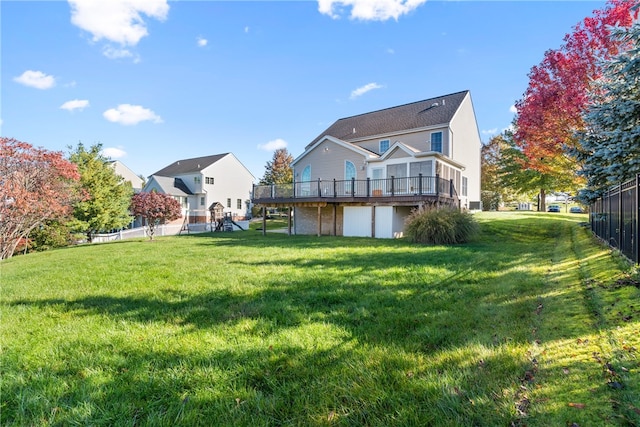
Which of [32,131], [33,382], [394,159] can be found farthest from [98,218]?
[33,382]

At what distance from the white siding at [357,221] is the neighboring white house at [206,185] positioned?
19700 millimetres

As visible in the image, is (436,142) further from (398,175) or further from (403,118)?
(398,175)

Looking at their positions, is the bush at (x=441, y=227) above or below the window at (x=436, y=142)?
below

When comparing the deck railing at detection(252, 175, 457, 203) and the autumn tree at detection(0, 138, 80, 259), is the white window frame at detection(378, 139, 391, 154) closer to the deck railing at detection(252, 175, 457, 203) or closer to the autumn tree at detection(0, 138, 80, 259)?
the deck railing at detection(252, 175, 457, 203)

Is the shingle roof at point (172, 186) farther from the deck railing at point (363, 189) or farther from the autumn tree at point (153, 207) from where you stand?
the deck railing at point (363, 189)

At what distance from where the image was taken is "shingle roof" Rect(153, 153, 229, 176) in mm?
36253

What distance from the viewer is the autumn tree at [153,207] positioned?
1638 centimetres

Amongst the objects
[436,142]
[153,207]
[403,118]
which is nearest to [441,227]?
[436,142]

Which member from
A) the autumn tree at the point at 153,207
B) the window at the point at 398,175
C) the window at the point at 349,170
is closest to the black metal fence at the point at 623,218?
the window at the point at 398,175

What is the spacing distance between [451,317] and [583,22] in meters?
14.7

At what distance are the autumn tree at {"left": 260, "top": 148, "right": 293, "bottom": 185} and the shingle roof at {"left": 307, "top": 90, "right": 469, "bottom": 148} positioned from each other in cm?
2326

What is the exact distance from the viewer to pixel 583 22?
1173 centimetres

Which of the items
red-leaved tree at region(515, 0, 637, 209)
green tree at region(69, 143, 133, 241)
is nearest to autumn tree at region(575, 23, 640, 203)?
red-leaved tree at region(515, 0, 637, 209)

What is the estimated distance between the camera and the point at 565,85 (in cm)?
1213
